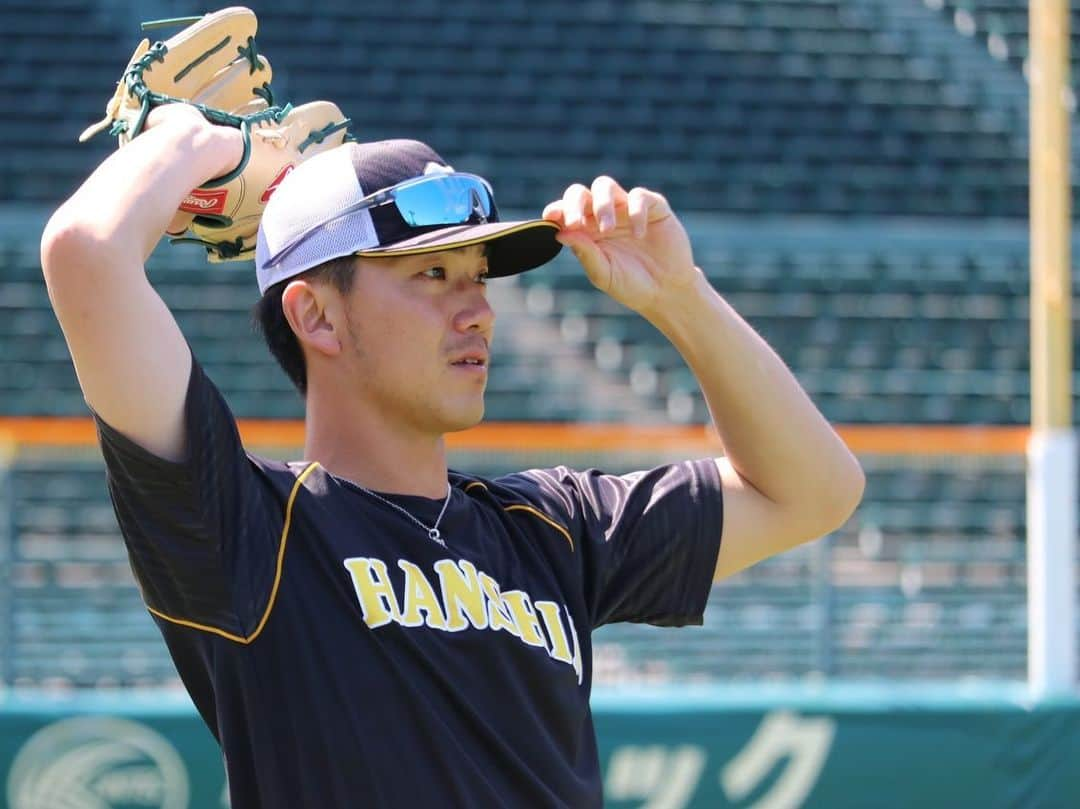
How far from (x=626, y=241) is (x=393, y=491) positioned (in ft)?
1.52

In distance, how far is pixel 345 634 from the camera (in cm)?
182

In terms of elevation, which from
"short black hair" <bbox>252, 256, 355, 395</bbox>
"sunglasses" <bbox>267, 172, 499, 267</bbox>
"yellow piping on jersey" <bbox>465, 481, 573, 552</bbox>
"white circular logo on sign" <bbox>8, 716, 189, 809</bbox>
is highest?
"sunglasses" <bbox>267, 172, 499, 267</bbox>

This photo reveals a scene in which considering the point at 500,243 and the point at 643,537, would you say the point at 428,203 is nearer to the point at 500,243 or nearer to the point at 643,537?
the point at 500,243

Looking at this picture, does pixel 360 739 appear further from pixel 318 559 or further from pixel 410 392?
pixel 410 392

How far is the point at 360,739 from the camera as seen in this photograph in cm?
178

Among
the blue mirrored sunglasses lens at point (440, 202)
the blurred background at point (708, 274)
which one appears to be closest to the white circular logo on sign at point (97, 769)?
the blurred background at point (708, 274)

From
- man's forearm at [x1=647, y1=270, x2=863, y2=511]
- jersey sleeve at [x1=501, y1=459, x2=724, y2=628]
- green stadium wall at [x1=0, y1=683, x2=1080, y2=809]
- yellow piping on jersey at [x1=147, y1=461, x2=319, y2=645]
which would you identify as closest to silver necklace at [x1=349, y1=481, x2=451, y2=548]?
yellow piping on jersey at [x1=147, y1=461, x2=319, y2=645]

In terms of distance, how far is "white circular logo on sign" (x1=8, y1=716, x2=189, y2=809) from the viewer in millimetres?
4668

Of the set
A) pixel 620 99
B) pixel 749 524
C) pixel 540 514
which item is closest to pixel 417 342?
pixel 540 514

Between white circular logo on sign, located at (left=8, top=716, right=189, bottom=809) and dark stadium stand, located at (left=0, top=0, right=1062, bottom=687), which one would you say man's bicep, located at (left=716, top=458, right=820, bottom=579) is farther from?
dark stadium stand, located at (left=0, top=0, right=1062, bottom=687)

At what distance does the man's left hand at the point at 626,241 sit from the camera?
6.64 ft

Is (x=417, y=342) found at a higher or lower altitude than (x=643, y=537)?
higher

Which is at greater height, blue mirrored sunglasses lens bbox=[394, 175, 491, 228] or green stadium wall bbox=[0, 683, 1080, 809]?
blue mirrored sunglasses lens bbox=[394, 175, 491, 228]

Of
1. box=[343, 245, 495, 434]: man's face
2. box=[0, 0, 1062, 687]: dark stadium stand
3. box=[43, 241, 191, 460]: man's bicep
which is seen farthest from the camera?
box=[0, 0, 1062, 687]: dark stadium stand
